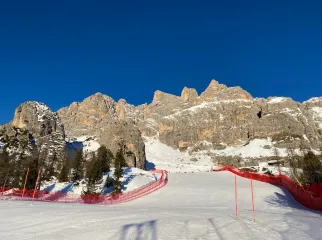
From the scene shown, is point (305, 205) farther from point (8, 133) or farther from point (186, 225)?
point (8, 133)

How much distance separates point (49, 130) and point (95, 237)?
102564 millimetres

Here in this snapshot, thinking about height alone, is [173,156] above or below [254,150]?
below

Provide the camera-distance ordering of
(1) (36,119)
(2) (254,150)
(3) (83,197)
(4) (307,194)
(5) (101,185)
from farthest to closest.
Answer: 1. (2) (254,150)
2. (1) (36,119)
3. (5) (101,185)
4. (3) (83,197)
5. (4) (307,194)

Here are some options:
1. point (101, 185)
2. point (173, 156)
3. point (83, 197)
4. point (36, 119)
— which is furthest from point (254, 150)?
point (83, 197)

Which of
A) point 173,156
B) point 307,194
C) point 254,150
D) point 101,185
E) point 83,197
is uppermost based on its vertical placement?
point 254,150

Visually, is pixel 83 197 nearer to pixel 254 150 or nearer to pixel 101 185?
pixel 101 185

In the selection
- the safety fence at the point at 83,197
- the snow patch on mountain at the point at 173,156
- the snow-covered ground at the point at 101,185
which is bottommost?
the safety fence at the point at 83,197

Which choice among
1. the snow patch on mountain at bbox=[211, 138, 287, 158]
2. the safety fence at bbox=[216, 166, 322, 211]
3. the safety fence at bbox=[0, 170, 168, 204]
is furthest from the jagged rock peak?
the snow patch on mountain at bbox=[211, 138, 287, 158]

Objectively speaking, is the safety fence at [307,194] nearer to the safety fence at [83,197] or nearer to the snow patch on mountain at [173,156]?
the safety fence at [83,197]

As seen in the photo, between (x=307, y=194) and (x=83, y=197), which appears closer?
(x=307, y=194)

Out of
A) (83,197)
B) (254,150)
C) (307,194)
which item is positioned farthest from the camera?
(254,150)

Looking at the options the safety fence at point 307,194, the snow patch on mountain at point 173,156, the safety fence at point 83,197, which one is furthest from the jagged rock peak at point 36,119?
the safety fence at point 307,194

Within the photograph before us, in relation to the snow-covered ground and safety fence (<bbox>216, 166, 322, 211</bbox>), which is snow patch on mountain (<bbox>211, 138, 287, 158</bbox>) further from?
safety fence (<bbox>216, 166, 322, 211</bbox>)

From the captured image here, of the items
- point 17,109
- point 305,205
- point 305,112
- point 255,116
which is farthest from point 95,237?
point 305,112
